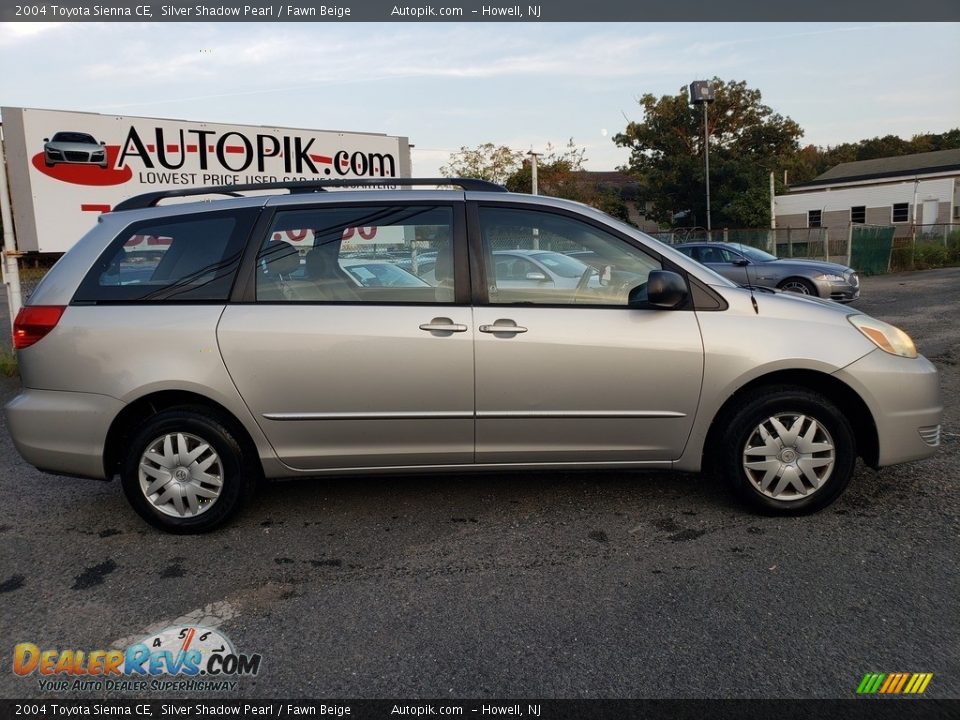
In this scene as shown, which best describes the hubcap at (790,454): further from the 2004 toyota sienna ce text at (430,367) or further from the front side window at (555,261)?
the front side window at (555,261)

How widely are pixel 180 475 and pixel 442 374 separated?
1.48 metres

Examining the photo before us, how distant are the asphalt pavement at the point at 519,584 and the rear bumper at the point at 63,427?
0.43 meters

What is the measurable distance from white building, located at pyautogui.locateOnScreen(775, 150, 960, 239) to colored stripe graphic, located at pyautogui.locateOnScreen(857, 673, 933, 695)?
125 feet

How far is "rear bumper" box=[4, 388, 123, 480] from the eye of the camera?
3783mm

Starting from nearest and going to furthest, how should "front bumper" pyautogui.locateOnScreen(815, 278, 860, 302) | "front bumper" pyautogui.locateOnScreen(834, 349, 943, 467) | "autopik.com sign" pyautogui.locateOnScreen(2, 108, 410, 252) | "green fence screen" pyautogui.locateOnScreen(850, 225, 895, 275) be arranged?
"front bumper" pyautogui.locateOnScreen(834, 349, 943, 467), "autopik.com sign" pyautogui.locateOnScreen(2, 108, 410, 252), "front bumper" pyautogui.locateOnScreen(815, 278, 860, 302), "green fence screen" pyautogui.locateOnScreen(850, 225, 895, 275)

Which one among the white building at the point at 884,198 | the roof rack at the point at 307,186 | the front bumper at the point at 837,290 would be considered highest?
the white building at the point at 884,198

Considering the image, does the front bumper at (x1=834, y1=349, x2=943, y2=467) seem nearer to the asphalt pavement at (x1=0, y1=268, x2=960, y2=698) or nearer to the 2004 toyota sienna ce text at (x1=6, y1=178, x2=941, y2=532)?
the 2004 toyota sienna ce text at (x1=6, y1=178, x2=941, y2=532)

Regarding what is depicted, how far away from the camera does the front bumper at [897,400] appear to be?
378 cm

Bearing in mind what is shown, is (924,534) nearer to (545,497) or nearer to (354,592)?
(545,497)

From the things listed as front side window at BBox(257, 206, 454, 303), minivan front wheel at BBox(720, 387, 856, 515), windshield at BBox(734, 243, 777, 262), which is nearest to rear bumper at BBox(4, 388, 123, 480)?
Answer: front side window at BBox(257, 206, 454, 303)
